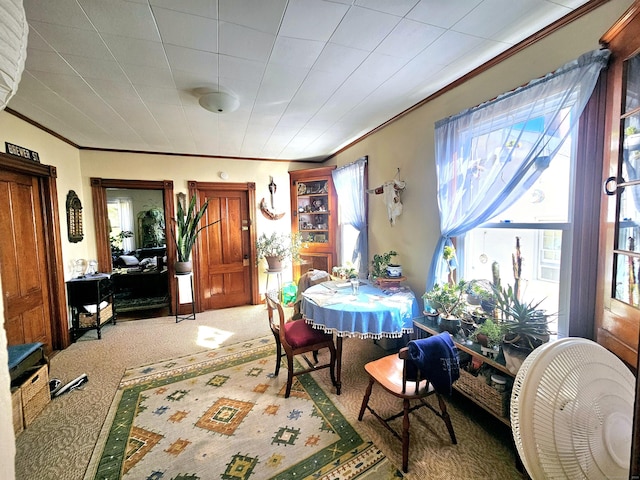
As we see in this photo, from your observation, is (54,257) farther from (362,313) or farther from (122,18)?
(362,313)

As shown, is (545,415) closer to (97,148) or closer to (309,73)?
(309,73)

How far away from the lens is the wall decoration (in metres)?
3.45

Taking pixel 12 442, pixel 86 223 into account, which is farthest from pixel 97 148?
pixel 12 442

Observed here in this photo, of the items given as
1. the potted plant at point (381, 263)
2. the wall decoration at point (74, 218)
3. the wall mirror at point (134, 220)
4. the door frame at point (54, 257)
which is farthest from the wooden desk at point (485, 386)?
the wall mirror at point (134, 220)

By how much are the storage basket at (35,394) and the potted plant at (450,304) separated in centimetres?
308

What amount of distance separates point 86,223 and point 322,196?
3410 mm

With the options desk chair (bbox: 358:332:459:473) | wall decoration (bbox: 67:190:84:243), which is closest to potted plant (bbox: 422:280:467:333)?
desk chair (bbox: 358:332:459:473)

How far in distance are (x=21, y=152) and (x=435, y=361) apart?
4.03 meters

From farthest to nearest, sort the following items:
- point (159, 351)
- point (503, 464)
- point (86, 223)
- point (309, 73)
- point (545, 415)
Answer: point (86, 223) → point (159, 351) → point (309, 73) → point (503, 464) → point (545, 415)

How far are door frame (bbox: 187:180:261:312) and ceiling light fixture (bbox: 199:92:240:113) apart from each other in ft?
6.89

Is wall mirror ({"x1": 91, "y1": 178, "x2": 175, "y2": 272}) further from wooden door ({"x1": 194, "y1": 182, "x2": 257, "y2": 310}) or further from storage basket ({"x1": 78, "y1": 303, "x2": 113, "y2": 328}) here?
storage basket ({"x1": 78, "y1": 303, "x2": 113, "y2": 328})

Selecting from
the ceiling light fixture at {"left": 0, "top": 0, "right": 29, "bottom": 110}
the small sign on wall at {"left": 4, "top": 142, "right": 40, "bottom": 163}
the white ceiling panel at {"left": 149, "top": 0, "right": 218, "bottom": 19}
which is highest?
the white ceiling panel at {"left": 149, "top": 0, "right": 218, "bottom": 19}

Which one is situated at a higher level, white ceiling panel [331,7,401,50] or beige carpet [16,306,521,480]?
white ceiling panel [331,7,401,50]

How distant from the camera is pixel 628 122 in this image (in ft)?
4.09
